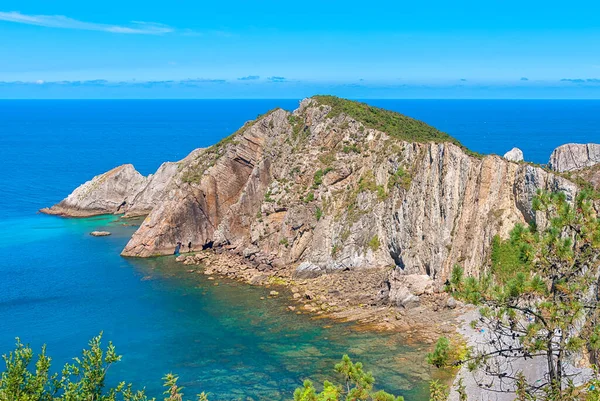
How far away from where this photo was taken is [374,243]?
65125mm

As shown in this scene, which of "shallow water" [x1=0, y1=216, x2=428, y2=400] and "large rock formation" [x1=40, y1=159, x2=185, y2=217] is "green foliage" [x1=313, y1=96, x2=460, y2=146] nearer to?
"shallow water" [x1=0, y1=216, x2=428, y2=400]

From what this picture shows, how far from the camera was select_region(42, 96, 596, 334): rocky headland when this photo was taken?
184ft

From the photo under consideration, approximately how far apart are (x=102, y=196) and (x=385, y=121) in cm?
5180

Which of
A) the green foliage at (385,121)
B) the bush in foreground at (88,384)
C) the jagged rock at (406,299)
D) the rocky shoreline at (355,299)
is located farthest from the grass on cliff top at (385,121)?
the bush in foreground at (88,384)

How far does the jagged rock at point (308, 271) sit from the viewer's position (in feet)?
214

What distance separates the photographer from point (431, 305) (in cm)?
5419

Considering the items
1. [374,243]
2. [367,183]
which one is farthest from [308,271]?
[367,183]

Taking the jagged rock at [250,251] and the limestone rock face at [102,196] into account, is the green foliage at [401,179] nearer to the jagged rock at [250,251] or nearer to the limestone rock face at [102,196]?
the jagged rock at [250,251]

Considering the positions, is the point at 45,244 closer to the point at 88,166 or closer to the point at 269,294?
the point at 269,294

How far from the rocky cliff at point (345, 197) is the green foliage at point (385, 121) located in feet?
0.79

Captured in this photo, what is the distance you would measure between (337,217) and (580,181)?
2676 centimetres

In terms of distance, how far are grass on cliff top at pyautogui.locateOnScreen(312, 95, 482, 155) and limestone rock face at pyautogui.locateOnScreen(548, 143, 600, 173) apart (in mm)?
25736

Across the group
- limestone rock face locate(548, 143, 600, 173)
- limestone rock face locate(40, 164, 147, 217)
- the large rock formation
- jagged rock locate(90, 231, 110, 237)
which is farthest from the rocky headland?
limestone rock face locate(40, 164, 147, 217)

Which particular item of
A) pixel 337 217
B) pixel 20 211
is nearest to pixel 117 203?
pixel 20 211
